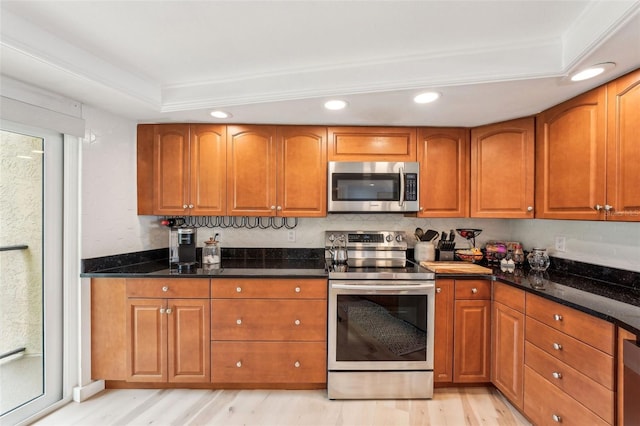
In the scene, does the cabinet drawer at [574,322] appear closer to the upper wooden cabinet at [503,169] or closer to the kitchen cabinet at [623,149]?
the kitchen cabinet at [623,149]

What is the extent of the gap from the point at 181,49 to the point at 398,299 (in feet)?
7.00

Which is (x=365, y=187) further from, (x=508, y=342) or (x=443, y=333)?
(x=508, y=342)

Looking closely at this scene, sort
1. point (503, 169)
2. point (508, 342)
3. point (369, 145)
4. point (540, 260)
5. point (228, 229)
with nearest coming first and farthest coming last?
point (508, 342), point (540, 260), point (503, 169), point (369, 145), point (228, 229)

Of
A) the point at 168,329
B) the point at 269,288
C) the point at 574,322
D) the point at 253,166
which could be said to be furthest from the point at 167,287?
the point at 574,322

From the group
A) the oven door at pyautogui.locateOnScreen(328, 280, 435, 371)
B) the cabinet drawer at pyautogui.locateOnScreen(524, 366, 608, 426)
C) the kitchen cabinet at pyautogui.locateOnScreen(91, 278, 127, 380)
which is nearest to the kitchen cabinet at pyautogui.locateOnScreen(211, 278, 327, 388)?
the oven door at pyautogui.locateOnScreen(328, 280, 435, 371)

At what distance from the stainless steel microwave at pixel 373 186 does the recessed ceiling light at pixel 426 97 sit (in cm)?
59

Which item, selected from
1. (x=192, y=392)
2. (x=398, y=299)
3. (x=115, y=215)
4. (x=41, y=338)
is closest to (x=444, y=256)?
(x=398, y=299)

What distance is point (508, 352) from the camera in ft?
6.66

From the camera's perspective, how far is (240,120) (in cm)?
243

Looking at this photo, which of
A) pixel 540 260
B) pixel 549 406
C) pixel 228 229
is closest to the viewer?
pixel 549 406

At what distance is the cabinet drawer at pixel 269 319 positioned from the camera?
2205mm

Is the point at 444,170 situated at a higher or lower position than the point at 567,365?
higher

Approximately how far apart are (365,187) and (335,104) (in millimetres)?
733

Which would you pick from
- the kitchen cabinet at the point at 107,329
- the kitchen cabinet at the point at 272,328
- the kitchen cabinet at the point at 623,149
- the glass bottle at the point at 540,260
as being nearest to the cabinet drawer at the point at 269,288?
the kitchen cabinet at the point at 272,328
